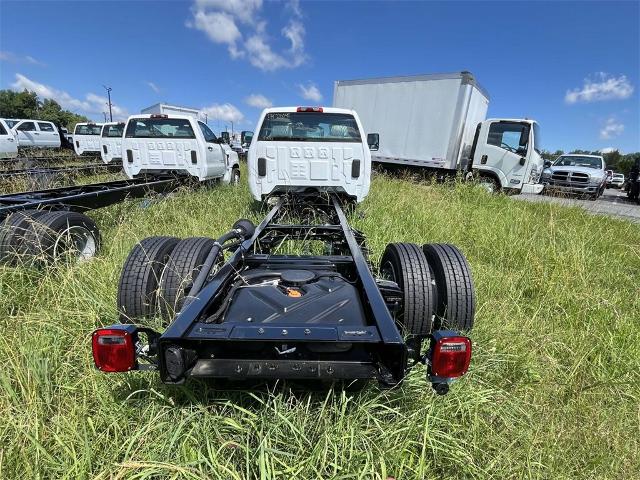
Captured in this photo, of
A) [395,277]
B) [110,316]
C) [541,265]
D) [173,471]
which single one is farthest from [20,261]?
[541,265]

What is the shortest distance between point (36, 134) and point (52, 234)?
2002 centimetres

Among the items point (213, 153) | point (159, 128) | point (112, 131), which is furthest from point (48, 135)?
point (213, 153)

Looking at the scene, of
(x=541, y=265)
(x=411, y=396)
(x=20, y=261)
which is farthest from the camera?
(x=541, y=265)

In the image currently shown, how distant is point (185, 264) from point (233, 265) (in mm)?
411

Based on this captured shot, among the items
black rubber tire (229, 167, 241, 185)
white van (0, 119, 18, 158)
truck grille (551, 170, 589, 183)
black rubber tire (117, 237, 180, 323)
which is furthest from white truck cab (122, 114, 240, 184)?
truck grille (551, 170, 589, 183)

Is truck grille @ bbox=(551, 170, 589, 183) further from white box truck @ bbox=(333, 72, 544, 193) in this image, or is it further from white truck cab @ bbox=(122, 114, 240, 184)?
white truck cab @ bbox=(122, 114, 240, 184)

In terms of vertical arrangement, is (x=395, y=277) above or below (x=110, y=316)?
above

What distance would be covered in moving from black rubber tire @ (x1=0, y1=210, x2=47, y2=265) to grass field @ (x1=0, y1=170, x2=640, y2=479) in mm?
139

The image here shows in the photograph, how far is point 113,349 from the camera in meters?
1.45

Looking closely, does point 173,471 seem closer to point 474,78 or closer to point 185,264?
point 185,264

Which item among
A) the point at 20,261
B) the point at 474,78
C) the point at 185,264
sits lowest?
the point at 20,261

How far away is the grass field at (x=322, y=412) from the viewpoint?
1493 mm

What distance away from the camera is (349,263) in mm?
2514

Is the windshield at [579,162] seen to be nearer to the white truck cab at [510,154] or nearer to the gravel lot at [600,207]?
the gravel lot at [600,207]
